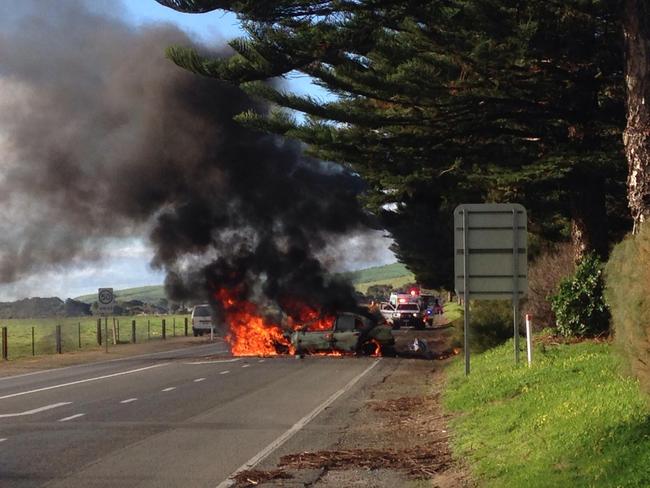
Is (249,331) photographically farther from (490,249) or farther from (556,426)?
(556,426)

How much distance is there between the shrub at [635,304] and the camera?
685cm

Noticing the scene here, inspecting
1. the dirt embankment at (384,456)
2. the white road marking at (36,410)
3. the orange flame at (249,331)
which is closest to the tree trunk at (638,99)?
the dirt embankment at (384,456)

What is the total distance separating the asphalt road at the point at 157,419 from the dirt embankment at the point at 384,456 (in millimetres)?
515

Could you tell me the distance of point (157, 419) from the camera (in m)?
12.5

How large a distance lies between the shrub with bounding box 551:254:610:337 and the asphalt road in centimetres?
413

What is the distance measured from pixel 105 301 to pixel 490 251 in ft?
64.9

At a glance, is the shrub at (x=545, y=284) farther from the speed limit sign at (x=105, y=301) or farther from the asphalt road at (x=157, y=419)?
the speed limit sign at (x=105, y=301)

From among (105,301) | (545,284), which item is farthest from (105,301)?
(545,284)

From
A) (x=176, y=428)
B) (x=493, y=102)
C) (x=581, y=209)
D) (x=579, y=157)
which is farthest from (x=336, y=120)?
(x=176, y=428)

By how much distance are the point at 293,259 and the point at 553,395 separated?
21668 mm

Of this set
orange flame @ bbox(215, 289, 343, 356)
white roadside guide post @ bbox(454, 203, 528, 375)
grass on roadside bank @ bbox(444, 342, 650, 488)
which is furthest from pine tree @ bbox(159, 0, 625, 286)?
orange flame @ bbox(215, 289, 343, 356)

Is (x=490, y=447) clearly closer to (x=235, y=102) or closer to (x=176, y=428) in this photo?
(x=176, y=428)

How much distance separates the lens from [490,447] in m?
8.74

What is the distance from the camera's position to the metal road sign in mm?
15117
